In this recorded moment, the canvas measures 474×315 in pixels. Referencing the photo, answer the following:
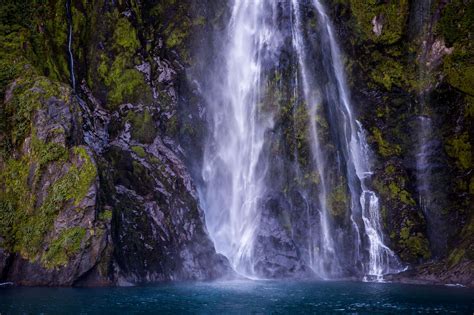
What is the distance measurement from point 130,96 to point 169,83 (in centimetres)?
298

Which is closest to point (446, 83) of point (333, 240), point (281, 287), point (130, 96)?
point (333, 240)

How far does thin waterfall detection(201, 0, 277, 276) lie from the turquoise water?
7.04 meters

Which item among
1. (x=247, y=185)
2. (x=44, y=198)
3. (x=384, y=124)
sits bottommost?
(x=44, y=198)

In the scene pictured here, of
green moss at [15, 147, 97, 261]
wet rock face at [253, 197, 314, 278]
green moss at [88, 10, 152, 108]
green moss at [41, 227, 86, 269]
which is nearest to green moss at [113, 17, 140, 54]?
green moss at [88, 10, 152, 108]

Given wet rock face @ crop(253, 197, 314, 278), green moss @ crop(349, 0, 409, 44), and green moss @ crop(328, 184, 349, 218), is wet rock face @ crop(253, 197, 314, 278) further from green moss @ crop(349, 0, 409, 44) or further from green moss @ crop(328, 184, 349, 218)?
green moss @ crop(349, 0, 409, 44)

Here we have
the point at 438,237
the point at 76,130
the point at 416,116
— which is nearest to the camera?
the point at 76,130

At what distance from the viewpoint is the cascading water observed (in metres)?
31.8

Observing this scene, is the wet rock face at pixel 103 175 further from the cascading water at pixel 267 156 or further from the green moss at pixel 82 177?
the cascading water at pixel 267 156

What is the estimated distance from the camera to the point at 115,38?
111ft

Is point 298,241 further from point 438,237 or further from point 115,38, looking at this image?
point 115,38

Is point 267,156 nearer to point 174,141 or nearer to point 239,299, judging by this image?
point 174,141

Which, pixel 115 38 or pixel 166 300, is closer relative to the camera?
pixel 166 300

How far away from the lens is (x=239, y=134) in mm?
35375

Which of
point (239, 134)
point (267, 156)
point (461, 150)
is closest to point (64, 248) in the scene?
point (267, 156)
